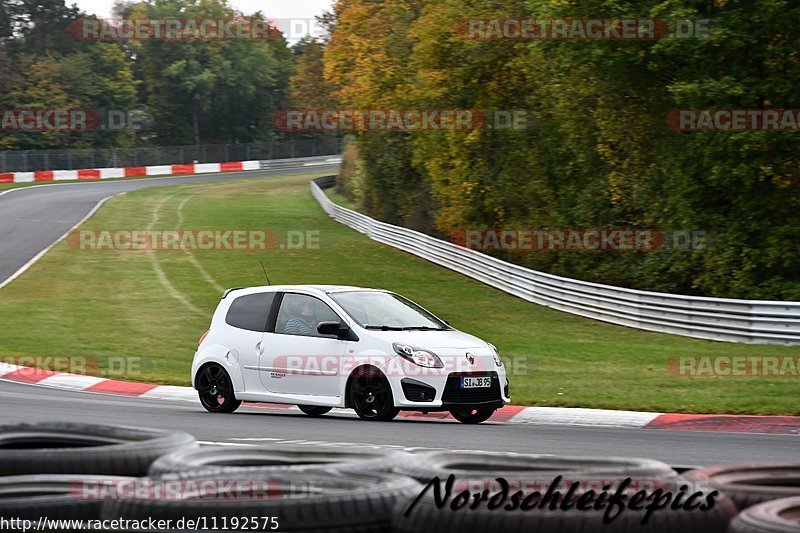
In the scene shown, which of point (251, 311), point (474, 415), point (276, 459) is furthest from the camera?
point (251, 311)

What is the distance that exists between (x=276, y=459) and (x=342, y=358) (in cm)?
684

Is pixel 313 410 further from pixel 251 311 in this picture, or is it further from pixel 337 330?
pixel 337 330

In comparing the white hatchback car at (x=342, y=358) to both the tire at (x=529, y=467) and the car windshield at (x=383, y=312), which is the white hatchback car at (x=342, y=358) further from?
the tire at (x=529, y=467)

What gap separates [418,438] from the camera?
36.6 ft

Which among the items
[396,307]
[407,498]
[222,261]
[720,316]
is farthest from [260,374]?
[222,261]

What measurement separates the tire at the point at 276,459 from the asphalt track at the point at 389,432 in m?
4.14

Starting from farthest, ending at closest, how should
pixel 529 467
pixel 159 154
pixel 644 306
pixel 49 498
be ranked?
pixel 159 154, pixel 644 306, pixel 529 467, pixel 49 498

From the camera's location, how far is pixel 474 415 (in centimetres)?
1323

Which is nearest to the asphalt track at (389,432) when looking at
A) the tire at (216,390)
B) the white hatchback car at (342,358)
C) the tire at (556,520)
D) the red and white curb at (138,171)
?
the tire at (216,390)

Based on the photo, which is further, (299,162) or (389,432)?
(299,162)

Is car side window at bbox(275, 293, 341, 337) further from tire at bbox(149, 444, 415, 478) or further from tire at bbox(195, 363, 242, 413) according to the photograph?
tire at bbox(149, 444, 415, 478)

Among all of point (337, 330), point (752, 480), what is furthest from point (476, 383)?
point (752, 480)

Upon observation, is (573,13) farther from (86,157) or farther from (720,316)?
(86,157)

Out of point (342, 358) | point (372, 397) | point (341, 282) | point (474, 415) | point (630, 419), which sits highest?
point (342, 358)
